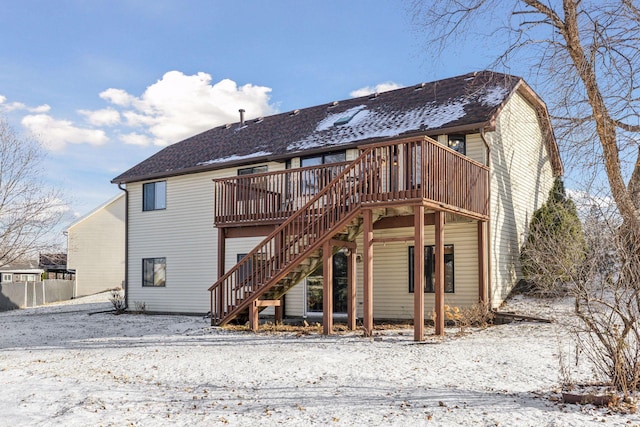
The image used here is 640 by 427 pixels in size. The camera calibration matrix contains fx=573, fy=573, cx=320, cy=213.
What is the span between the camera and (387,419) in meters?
6.07

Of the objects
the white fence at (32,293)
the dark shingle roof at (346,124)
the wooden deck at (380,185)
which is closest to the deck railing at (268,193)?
the wooden deck at (380,185)

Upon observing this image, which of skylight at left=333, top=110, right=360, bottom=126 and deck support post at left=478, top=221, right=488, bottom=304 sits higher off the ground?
skylight at left=333, top=110, right=360, bottom=126

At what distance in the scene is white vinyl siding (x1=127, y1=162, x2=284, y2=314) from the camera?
19.2 metres

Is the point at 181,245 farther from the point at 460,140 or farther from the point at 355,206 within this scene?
the point at 460,140

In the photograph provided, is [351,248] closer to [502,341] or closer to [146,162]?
[502,341]

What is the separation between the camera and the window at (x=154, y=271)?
20.3 metres

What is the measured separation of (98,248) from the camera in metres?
35.7

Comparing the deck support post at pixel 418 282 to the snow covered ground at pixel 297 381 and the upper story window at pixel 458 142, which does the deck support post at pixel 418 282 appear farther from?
the upper story window at pixel 458 142

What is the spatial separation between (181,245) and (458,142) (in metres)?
10.2

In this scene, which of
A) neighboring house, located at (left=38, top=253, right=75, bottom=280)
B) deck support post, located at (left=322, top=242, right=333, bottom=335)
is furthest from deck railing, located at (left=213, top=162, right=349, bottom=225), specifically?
neighboring house, located at (left=38, top=253, right=75, bottom=280)

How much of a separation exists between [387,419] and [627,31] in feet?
39.4

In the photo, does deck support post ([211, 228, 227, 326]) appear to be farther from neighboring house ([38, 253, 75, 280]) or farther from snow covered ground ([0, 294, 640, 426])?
neighboring house ([38, 253, 75, 280])

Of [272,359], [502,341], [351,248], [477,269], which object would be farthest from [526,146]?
[272,359]

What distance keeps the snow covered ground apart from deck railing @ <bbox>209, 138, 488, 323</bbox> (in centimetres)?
177
